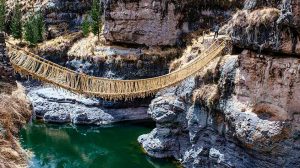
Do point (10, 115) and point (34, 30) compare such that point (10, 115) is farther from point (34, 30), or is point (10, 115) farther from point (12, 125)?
point (34, 30)

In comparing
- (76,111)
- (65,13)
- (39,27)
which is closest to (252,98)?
(76,111)

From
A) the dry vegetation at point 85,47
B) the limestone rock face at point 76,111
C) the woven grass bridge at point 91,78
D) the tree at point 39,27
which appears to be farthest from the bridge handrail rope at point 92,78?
the tree at point 39,27

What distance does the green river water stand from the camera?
21953 millimetres

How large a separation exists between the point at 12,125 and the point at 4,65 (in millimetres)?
1026

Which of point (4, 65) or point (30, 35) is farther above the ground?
point (4, 65)

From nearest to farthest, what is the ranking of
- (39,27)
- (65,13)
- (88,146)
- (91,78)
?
(91,78) → (88,146) → (39,27) → (65,13)

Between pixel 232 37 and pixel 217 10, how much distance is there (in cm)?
1321

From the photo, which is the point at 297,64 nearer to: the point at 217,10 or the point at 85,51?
the point at 217,10

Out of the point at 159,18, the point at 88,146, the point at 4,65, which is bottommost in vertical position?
the point at 88,146

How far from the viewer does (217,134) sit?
734 inches

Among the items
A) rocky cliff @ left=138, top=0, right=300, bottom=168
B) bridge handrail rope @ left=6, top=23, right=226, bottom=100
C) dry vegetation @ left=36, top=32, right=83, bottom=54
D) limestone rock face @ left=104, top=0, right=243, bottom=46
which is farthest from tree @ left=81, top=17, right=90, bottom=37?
bridge handrail rope @ left=6, top=23, right=226, bottom=100

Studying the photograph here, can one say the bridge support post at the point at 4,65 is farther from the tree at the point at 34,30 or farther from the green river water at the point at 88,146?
the tree at the point at 34,30

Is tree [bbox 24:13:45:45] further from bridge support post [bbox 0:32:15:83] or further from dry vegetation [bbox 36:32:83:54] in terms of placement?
bridge support post [bbox 0:32:15:83]

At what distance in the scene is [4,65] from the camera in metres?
6.57
